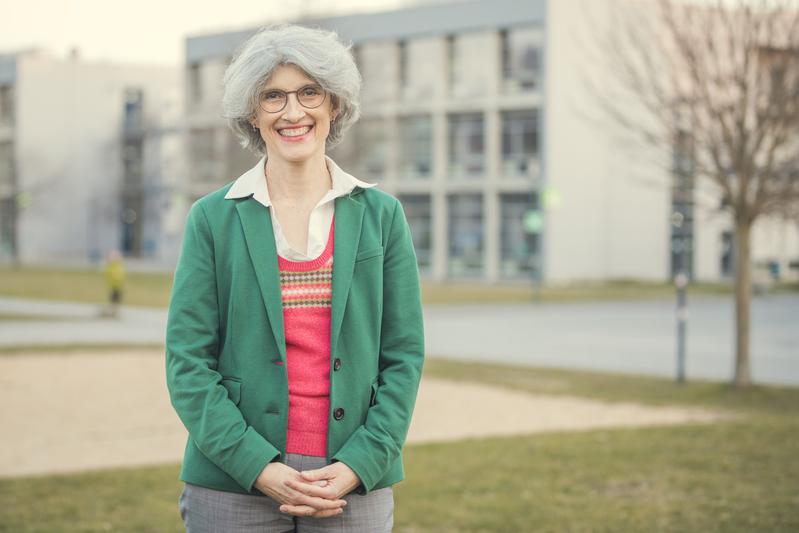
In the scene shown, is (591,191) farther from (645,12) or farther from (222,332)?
(222,332)

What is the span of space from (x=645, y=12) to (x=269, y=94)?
38.4 ft

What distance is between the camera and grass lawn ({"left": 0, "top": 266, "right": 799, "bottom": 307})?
32250 millimetres

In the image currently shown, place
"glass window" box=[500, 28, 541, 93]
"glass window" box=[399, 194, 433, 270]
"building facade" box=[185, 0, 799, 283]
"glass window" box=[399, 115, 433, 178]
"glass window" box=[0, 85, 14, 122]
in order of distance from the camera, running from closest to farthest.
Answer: "building facade" box=[185, 0, 799, 283] < "glass window" box=[500, 28, 541, 93] < "glass window" box=[399, 194, 433, 270] < "glass window" box=[399, 115, 433, 178] < "glass window" box=[0, 85, 14, 122]

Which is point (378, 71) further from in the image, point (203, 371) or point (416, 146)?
point (203, 371)

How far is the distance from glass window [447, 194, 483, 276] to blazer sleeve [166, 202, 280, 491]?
150 ft

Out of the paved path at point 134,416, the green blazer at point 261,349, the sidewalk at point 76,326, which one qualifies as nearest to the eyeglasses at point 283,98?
the green blazer at point 261,349

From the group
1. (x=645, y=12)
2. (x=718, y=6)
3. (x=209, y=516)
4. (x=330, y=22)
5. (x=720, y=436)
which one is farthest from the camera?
(x=330, y=22)

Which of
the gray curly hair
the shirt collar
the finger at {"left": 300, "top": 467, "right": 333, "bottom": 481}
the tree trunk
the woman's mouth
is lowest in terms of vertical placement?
the tree trunk

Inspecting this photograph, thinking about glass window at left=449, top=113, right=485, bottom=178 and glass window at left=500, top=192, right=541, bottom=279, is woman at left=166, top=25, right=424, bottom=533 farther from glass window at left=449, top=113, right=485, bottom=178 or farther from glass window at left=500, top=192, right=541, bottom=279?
glass window at left=449, top=113, right=485, bottom=178

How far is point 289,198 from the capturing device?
9.69 ft

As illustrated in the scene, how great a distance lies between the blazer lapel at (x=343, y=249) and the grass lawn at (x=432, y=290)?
27.3m

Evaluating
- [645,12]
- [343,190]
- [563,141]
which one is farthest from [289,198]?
[563,141]

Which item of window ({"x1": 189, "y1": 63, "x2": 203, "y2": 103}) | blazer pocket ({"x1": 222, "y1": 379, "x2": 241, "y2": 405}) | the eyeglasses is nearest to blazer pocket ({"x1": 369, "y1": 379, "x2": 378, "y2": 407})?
blazer pocket ({"x1": 222, "y1": 379, "x2": 241, "y2": 405})

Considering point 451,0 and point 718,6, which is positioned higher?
point 451,0
